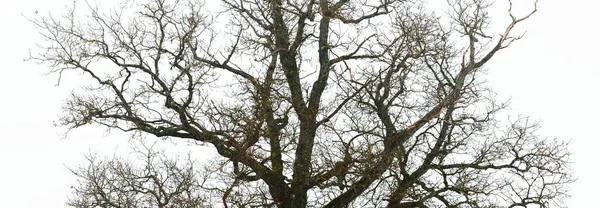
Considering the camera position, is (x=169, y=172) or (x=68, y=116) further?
(x=169, y=172)

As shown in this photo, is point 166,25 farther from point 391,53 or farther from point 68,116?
point 391,53

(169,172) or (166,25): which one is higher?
(166,25)

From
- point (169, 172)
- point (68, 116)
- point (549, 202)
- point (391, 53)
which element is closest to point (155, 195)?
point (169, 172)

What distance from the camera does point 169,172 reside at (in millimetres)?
20438

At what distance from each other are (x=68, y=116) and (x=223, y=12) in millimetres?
3429

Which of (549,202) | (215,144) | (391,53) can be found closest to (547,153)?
(549,202)

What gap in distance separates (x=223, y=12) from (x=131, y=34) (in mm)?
1764

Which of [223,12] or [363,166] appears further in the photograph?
[223,12]

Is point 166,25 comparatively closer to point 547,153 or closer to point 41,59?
point 41,59

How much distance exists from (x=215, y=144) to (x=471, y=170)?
4845 mm

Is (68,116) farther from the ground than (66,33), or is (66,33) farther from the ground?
(66,33)

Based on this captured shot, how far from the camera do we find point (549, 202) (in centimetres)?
1980

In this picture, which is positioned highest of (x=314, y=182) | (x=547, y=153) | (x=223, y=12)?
(x=223, y=12)

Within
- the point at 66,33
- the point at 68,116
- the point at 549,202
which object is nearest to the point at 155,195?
the point at 68,116
